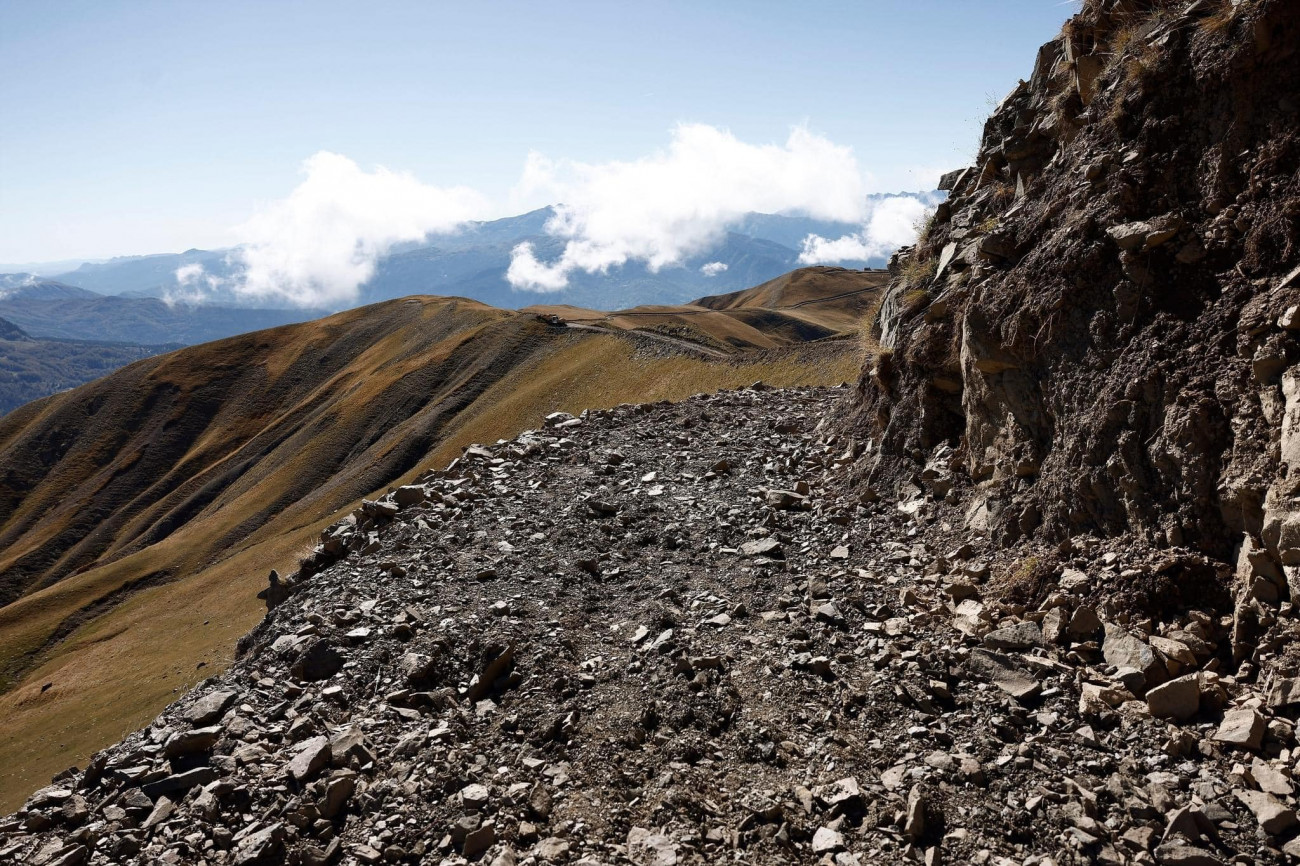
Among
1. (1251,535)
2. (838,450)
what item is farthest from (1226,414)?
(838,450)

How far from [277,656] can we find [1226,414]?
57.1 ft

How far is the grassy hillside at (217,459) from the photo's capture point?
168 feet

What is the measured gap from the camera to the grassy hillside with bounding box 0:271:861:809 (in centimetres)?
5122

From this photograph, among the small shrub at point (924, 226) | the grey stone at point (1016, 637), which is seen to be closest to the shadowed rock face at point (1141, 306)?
the grey stone at point (1016, 637)

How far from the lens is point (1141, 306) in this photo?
11.7m

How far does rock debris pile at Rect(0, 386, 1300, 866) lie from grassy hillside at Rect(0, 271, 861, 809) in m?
17.5

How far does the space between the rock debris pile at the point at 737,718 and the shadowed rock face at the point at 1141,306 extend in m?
1.14

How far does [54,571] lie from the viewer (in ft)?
382

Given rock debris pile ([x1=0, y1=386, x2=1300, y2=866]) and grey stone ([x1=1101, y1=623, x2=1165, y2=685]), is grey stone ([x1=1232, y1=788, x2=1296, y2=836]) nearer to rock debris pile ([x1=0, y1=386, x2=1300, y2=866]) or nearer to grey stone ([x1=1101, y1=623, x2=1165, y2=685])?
rock debris pile ([x1=0, y1=386, x2=1300, y2=866])

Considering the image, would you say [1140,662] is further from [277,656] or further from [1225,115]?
[277,656]

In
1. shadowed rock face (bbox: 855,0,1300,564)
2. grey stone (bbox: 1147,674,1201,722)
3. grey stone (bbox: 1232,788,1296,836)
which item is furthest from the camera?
shadowed rock face (bbox: 855,0,1300,564)

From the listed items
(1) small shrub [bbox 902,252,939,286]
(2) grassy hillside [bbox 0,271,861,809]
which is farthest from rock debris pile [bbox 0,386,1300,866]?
(2) grassy hillside [bbox 0,271,861,809]

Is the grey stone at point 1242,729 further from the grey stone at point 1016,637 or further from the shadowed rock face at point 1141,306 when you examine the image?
the grey stone at point 1016,637

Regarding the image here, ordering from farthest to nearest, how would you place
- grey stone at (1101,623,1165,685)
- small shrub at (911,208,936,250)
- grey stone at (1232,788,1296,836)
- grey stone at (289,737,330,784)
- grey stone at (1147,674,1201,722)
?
small shrub at (911,208,936,250)
grey stone at (289,737,330,784)
grey stone at (1101,623,1165,685)
grey stone at (1147,674,1201,722)
grey stone at (1232,788,1296,836)
